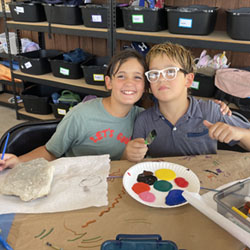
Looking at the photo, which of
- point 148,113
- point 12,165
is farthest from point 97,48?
point 12,165

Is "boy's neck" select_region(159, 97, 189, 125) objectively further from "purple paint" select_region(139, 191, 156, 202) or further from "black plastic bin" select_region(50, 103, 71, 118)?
"black plastic bin" select_region(50, 103, 71, 118)

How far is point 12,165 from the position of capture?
3.12 feet

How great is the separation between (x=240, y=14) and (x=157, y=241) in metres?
1.64

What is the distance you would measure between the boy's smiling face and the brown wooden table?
0.53 meters

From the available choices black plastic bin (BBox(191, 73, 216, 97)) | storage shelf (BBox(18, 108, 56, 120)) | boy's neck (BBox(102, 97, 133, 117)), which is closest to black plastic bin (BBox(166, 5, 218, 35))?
black plastic bin (BBox(191, 73, 216, 97))

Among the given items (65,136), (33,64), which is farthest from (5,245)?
(33,64)

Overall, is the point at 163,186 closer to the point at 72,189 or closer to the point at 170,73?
the point at 72,189

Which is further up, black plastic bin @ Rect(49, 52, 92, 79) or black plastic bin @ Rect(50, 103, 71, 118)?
black plastic bin @ Rect(49, 52, 92, 79)

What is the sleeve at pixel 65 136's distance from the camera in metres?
1.26

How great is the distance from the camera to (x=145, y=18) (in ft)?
6.88

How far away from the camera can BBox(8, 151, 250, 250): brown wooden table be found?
2.07ft

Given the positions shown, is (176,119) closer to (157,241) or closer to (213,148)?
(213,148)

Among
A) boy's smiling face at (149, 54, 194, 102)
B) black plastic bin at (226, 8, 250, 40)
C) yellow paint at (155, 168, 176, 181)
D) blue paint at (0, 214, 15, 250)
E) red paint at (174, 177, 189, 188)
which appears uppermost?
black plastic bin at (226, 8, 250, 40)

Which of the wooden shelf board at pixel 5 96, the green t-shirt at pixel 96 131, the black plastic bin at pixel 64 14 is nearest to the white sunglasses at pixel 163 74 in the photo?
the green t-shirt at pixel 96 131
